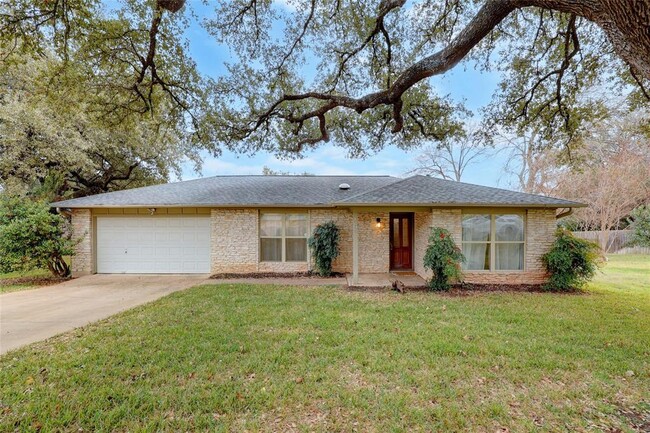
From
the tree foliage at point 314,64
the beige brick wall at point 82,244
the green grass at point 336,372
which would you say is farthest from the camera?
the beige brick wall at point 82,244

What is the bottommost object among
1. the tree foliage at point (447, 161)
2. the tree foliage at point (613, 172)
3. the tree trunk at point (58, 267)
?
Result: the tree trunk at point (58, 267)

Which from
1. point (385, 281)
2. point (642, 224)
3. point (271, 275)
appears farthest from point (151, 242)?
point (642, 224)

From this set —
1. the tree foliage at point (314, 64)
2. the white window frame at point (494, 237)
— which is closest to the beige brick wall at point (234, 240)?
the tree foliage at point (314, 64)

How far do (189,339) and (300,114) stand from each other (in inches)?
336

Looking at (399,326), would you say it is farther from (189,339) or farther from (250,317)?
(189,339)

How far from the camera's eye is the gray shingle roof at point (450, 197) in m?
7.73

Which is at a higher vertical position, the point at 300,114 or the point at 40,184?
the point at 300,114

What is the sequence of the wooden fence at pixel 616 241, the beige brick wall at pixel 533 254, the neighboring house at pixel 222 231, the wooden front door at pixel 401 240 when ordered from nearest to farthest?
the beige brick wall at pixel 533 254 → the neighboring house at pixel 222 231 → the wooden front door at pixel 401 240 → the wooden fence at pixel 616 241

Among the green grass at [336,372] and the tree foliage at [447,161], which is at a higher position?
the tree foliage at [447,161]

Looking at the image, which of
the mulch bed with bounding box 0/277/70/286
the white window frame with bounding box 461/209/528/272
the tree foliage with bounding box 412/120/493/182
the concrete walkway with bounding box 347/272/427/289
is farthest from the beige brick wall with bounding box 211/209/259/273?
the tree foliage with bounding box 412/120/493/182

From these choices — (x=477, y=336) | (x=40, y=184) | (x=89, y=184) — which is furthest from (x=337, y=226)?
(x=89, y=184)

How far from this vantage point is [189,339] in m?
4.30

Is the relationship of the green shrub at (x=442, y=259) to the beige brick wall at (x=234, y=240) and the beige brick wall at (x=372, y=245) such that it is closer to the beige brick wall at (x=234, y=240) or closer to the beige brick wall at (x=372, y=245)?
Result: the beige brick wall at (x=372, y=245)

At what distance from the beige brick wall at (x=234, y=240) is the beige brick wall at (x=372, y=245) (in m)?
3.83
